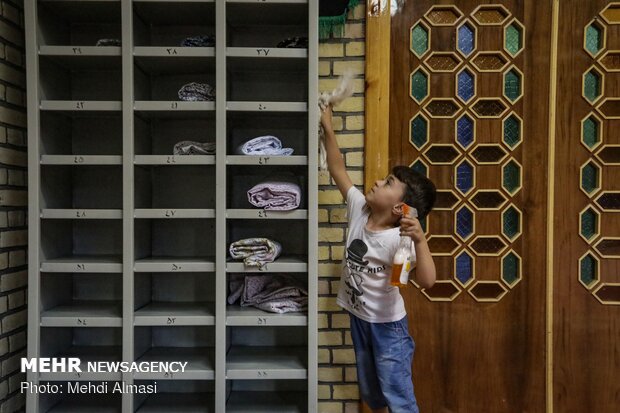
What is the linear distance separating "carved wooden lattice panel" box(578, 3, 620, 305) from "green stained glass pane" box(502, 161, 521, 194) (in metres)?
0.36

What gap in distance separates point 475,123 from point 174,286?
6.36ft

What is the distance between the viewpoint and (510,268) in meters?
2.37

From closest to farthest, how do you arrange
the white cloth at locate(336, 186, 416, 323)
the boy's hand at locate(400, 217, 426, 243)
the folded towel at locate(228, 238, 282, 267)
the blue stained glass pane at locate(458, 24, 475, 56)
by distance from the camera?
the boy's hand at locate(400, 217, 426, 243)
the white cloth at locate(336, 186, 416, 323)
the folded towel at locate(228, 238, 282, 267)
the blue stained glass pane at locate(458, 24, 475, 56)

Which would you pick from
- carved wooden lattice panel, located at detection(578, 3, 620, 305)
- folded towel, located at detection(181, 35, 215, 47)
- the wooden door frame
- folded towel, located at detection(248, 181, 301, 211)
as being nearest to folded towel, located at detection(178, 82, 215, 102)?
folded towel, located at detection(181, 35, 215, 47)

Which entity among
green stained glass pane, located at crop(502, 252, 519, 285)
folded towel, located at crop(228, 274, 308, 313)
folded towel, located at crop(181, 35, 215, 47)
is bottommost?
folded towel, located at crop(228, 274, 308, 313)

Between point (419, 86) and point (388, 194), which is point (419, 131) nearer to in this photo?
point (419, 86)

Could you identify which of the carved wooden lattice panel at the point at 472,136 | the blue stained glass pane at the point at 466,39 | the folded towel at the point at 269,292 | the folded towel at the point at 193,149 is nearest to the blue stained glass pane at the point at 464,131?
the carved wooden lattice panel at the point at 472,136

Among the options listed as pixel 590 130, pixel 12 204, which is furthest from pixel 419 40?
pixel 12 204

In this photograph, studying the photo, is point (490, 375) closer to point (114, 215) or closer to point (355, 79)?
point (355, 79)

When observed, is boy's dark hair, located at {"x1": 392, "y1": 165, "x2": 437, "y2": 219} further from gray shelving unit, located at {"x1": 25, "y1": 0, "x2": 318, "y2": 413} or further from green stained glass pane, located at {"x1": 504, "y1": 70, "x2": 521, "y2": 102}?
green stained glass pane, located at {"x1": 504, "y1": 70, "x2": 521, "y2": 102}

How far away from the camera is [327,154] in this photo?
206 centimetres

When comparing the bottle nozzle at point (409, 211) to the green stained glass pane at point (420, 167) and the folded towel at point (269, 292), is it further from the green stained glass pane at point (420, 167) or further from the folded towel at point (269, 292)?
the folded towel at point (269, 292)

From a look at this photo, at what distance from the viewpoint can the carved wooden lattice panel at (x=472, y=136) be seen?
2.33 meters

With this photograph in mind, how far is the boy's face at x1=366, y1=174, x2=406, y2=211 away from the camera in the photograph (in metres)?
1.89
